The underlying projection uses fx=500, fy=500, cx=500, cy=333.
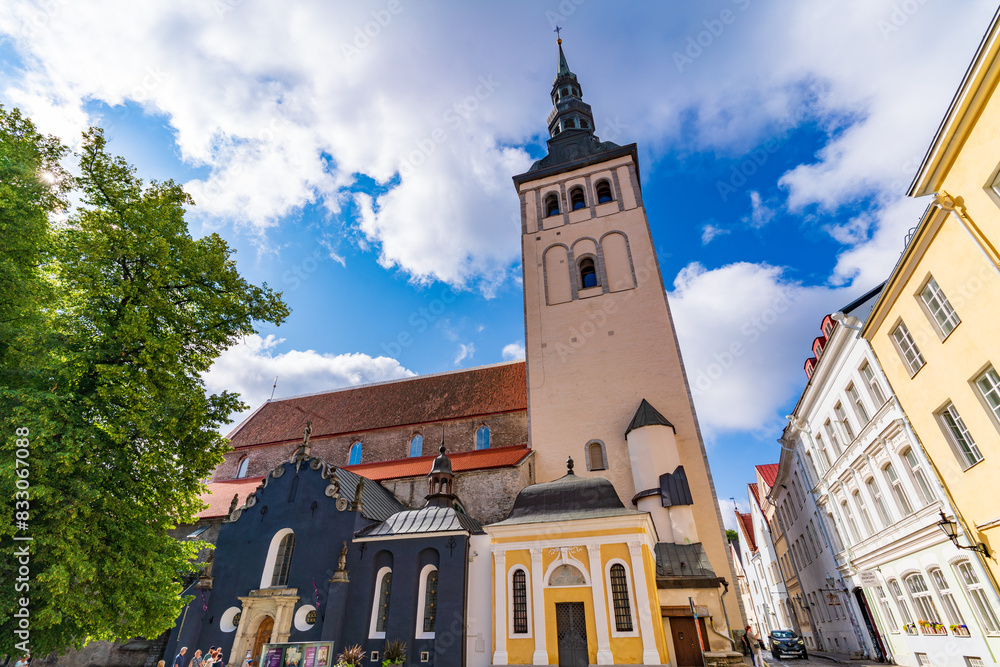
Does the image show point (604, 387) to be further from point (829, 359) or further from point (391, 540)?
point (391, 540)

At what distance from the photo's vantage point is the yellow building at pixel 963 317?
898 cm

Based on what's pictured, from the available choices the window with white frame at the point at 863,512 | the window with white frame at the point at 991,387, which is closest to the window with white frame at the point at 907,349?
the window with white frame at the point at 991,387

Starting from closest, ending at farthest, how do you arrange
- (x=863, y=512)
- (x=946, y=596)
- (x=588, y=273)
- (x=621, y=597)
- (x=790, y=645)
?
(x=946, y=596) → (x=621, y=597) → (x=863, y=512) → (x=790, y=645) → (x=588, y=273)

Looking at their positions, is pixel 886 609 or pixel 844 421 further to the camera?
pixel 844 421

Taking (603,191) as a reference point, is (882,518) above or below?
below

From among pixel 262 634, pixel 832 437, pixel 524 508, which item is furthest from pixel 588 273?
pixel 262 634

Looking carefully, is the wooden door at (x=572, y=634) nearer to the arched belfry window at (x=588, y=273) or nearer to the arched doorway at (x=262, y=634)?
the arched doorway at (x=262, y=634)

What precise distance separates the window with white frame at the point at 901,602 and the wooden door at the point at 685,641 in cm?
603

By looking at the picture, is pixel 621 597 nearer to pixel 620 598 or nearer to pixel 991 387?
pixel 620 598

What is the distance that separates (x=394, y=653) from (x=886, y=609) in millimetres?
14898

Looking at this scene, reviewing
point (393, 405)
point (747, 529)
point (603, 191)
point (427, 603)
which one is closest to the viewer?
point (427, 603)

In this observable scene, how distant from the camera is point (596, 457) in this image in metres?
20.1

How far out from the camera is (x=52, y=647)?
8.80m

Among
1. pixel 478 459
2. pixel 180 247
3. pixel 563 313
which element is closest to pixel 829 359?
pixel 563 313
